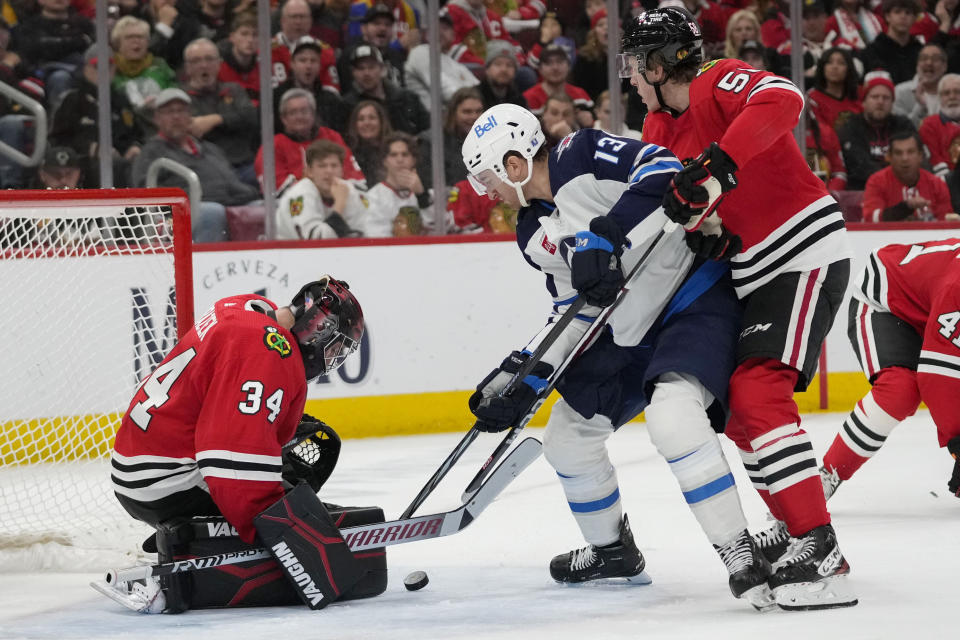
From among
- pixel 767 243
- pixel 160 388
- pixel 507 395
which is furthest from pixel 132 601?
pixel 767 243

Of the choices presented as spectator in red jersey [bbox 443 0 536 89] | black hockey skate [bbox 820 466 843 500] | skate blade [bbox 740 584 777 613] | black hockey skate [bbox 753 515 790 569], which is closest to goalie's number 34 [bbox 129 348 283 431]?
skate blade [bbox 740 584 777 613]

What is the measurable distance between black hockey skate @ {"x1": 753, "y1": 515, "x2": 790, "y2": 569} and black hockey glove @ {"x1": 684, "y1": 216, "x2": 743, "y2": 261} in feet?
2.11

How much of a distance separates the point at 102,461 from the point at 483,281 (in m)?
2.33

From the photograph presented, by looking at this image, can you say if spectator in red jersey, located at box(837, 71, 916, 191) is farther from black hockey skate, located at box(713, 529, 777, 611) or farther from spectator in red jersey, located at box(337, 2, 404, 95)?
black hockey skate, located at box(713, 529, 777, 611)

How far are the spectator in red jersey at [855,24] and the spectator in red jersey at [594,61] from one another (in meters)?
1.26

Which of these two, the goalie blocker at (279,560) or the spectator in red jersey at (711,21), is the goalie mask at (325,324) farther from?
the spectator in red jersey at (711,21)

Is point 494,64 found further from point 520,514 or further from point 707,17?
point 520,514

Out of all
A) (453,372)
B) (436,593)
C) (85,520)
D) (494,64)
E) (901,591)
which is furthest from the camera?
(494,64)

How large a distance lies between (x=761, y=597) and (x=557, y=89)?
397cm

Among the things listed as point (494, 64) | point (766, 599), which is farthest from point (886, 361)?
point (494, 64)

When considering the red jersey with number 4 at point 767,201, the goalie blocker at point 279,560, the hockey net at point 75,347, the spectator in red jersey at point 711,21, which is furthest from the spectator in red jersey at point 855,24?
the goalie blocker at point 279,560

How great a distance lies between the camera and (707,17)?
6297mm

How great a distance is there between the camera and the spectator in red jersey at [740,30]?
20.2ft

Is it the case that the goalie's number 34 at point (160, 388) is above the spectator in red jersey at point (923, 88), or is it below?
below
